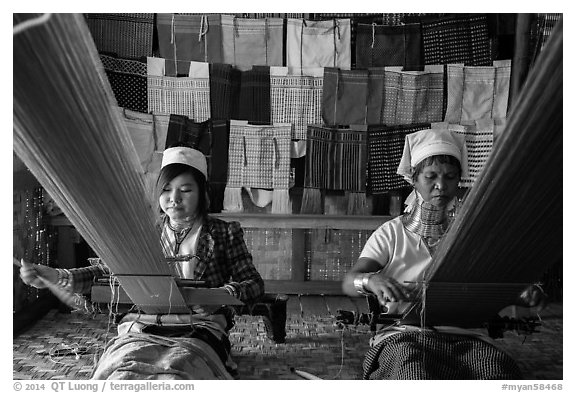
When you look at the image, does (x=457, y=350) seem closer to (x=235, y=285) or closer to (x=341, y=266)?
(x=235, y=285)

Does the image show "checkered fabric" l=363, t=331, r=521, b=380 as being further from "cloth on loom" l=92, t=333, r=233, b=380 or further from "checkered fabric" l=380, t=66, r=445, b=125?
"checkered fabric" l=380, t=66, r=445, b=125

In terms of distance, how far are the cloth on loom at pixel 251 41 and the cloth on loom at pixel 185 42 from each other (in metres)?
0.04

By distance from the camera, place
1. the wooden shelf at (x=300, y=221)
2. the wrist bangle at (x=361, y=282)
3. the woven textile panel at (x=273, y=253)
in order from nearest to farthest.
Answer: the wrist bangle at (x=361, y=282)
the wooden shelf at (x=300, y=221)
the woven textile panel at (x=273, y=253)

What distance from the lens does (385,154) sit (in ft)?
11.8

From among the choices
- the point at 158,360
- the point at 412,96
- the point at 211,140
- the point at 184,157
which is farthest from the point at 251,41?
the point at 158,360

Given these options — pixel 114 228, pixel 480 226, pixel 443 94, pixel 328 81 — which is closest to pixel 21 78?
pixel 114 228

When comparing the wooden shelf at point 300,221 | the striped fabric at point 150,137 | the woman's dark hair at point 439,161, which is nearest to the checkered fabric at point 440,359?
the woman's dark hair at point 439,161

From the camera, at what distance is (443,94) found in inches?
141

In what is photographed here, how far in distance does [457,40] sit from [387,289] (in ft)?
7.13

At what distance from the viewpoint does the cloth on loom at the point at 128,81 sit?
3490 millimetres

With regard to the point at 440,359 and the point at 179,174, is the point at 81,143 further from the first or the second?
the point at 440,359

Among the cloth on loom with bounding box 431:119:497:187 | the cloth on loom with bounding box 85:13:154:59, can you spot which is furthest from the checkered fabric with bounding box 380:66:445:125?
the cloth on loom with bounding box 85:13:154:59

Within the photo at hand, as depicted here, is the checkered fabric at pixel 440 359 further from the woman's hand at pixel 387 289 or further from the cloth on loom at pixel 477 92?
the cloth on loom at pixel 477 92
